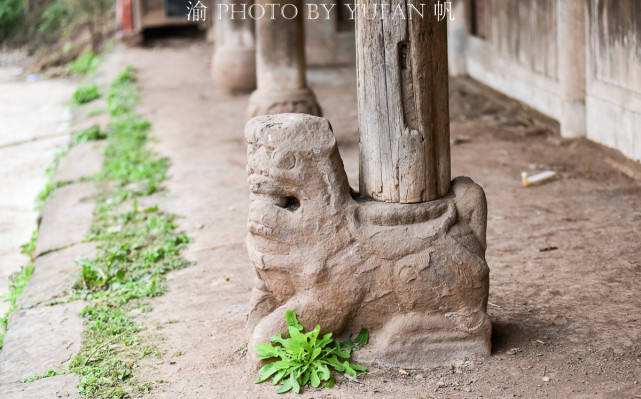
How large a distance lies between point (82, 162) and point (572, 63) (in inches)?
218

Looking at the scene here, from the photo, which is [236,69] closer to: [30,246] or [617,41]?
[30,246]

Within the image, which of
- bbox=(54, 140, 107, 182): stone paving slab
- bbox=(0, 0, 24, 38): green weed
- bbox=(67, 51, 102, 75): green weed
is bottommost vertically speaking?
bbox=(54, 140, 107, 182): stone paving slab

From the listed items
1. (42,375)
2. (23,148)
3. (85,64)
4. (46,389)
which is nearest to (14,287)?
(42,375)

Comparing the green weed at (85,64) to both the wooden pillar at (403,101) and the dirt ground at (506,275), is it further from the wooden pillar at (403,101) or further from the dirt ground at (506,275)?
the wooden pillar at (403,101)

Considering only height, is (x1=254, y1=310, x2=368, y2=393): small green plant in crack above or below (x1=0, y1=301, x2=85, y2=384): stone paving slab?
above

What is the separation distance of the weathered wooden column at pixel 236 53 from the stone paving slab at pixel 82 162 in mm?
2866

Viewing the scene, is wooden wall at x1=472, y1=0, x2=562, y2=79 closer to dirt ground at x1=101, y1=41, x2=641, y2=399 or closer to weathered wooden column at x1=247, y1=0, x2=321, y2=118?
dirt ground at x1=101, y1=41, x2=641, y2=399

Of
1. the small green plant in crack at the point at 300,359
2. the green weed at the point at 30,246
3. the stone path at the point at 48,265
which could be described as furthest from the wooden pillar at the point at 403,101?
the green weed at the point at 30,246

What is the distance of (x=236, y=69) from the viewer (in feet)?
40.0

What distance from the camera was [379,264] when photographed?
3832 mm

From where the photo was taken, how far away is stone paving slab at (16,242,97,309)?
5.34 metres

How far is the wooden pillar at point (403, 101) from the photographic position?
3775mm

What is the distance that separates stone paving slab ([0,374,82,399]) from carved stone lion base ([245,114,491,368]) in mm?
917

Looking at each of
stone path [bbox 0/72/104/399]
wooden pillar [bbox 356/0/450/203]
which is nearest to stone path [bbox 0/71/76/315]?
stone path [bbox 0/72/104/399]
